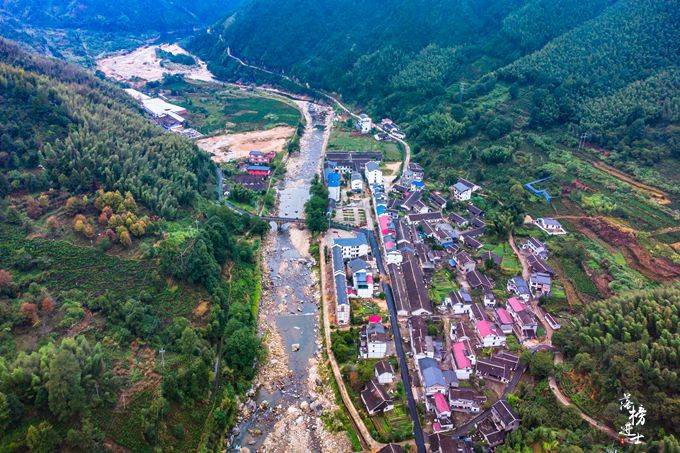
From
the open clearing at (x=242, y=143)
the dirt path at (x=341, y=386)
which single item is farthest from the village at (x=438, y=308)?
the open clearing at (x=242, y=143)

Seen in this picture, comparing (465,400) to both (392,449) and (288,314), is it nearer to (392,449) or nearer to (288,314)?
(392,449)

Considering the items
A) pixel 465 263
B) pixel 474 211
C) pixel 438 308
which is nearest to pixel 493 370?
pixel 438 308

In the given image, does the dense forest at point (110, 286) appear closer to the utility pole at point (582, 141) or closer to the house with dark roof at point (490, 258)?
the house with dark roof at point (490, 258)

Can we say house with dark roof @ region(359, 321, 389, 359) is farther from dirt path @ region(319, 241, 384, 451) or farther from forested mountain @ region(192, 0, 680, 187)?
forested mountain @ region(192, 0, 680, 187)

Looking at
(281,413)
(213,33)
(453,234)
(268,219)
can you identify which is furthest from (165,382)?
(213,33)

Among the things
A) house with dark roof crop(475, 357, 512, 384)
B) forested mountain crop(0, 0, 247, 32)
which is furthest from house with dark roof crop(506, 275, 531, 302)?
forested mountain crop(0, 0, 247, 32)

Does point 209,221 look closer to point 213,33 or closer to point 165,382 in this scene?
point 165,382
